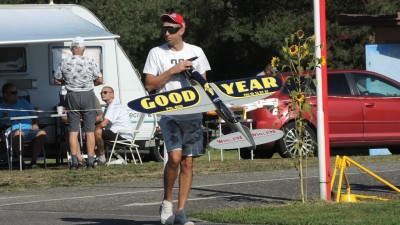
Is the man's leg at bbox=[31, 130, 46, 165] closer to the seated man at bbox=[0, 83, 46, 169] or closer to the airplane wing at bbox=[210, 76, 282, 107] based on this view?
the seated man at bbox=[0, 83, 46, 169]

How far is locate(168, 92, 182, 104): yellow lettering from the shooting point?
9992 millimetres

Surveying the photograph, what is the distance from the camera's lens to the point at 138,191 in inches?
552

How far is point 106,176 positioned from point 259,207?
4.96 meters

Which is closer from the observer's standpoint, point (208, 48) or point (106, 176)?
point (106, 176)

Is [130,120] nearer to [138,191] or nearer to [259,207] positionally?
[138,191]

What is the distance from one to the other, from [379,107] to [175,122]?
1068 centimetres

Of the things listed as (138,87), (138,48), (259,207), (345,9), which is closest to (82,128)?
(138,87)

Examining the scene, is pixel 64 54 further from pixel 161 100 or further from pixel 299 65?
pixel 161 100

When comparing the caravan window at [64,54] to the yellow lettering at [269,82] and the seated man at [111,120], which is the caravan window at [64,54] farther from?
the yellow lettering at [269,82]

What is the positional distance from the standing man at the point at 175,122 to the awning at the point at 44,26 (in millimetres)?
7862

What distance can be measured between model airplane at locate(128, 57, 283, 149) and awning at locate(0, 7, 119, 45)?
7887 mm

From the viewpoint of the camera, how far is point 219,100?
33.5ft

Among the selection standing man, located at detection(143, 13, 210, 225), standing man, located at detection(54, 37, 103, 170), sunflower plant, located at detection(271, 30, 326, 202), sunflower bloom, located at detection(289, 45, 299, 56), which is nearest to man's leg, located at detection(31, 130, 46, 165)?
standing man, located at detection(54, 37, 103, 170)

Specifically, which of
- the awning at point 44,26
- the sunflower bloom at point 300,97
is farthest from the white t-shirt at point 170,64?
the awning at point 44,26
